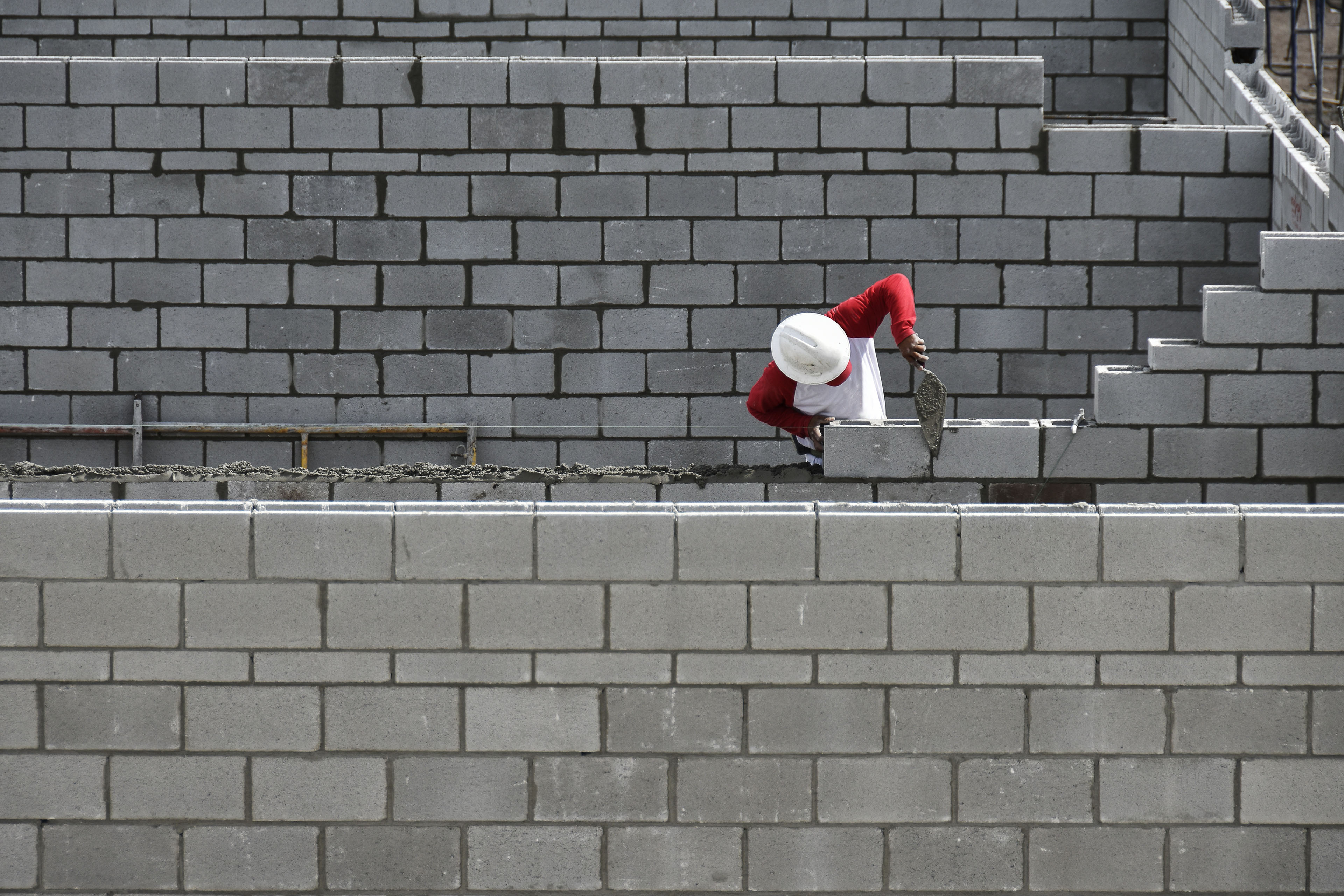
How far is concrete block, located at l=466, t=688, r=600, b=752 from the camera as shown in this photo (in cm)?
412

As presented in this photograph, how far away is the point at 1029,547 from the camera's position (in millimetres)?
4105

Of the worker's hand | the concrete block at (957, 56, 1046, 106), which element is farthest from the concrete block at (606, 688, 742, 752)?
the concrete block at (957, 56, 1046, 106)

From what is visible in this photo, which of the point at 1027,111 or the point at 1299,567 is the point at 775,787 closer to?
the point at 1299,567

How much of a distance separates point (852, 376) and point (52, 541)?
3151 millimetres

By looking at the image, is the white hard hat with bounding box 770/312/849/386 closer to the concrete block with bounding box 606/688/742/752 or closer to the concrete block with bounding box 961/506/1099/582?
the concrete block with bounding box 961/506/1099/582

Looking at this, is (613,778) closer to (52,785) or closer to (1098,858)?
(1098,858)

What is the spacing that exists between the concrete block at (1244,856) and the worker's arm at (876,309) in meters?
2.26

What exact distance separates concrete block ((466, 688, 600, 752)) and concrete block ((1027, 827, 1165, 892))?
136 cm

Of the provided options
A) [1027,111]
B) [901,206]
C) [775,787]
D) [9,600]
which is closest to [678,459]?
[901,206]

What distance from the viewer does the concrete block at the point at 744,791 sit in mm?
4125

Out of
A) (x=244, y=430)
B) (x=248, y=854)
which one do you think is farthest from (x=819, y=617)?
(x=244, y=430)

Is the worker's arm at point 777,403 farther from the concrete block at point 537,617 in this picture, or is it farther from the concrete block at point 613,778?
the concrete block at point 613,778

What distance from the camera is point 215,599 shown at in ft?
13.5

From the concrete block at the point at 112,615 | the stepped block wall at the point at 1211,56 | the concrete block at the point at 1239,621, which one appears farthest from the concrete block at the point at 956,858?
the stepped block wall at the point at 1211,56
